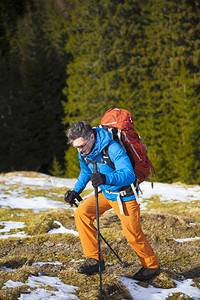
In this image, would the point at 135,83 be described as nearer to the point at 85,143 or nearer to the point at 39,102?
the point at 39,102

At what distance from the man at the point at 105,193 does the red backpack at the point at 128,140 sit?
0.42 feet

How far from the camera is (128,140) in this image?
3406mm

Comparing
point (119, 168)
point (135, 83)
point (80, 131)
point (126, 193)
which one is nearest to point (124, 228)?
point (126, 193)

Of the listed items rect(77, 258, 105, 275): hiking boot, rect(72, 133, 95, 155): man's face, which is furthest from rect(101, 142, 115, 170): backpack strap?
rect(77, 258, 105, 275): hiking boot

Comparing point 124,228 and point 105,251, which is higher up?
point 124,228

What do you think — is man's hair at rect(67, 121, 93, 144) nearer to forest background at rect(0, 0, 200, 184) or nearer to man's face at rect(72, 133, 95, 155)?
man's face at rect(72, 133, 95, 155)

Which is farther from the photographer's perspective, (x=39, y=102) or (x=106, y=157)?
(x=39, y=102)

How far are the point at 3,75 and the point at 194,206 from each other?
27364 millimetres

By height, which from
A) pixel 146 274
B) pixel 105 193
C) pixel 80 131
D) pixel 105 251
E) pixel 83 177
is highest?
pixel 80 131

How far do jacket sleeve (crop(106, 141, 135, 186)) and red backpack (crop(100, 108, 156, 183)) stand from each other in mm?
93

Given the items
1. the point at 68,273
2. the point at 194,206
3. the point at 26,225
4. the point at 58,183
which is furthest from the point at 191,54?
the point at 68,273

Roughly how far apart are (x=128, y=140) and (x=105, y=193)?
0.66 m

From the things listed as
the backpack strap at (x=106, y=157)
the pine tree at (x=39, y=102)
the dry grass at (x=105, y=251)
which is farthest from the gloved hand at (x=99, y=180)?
the pine tree at (x=39, y=102)

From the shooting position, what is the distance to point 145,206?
296 inches
